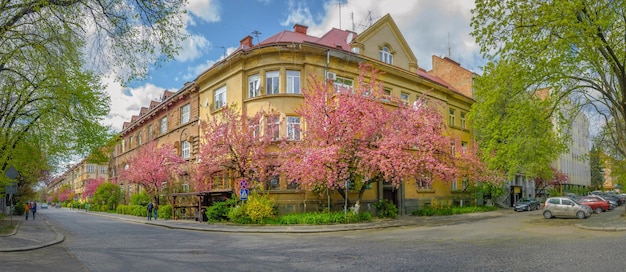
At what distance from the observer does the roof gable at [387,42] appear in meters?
31.2

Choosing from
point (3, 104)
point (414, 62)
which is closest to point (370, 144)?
point (414, 62)

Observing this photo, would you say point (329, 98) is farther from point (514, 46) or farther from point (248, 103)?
point (514, 46)

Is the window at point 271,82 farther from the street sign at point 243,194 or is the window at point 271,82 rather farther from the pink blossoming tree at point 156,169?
the pink blossoming tree at point 156,169

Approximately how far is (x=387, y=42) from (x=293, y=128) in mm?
12089

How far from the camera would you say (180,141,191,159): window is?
36.2 m

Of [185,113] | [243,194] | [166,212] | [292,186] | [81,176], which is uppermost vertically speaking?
[185,113]

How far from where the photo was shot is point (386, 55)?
1307 inches

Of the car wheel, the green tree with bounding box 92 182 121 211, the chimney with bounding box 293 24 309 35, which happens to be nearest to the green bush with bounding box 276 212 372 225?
the car wheel

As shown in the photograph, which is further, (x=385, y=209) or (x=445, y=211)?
(x=445, y=211)

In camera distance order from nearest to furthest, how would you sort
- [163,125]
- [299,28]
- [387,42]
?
[299,28] < [387,42] < [163,125]

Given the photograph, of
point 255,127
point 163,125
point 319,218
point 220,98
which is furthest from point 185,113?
point 319,218

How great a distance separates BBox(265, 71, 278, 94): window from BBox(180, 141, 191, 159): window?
478 inches

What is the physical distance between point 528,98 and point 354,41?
12.7 m

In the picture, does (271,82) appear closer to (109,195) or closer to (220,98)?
(220,98)
